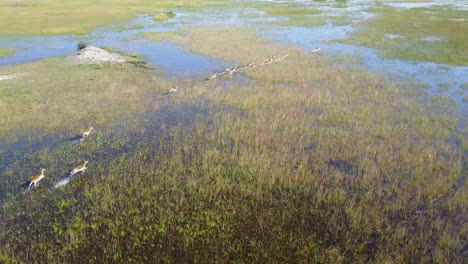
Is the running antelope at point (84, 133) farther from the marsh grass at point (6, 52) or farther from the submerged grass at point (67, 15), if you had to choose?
the submerged grass at point (67, 15)

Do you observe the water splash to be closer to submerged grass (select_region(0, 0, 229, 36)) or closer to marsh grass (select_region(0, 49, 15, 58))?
marsh grass (select_region(0, 49, 15, 58))

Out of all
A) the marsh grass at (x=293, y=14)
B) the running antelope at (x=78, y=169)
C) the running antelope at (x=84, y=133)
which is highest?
the marsh grass at (x=293, y=14)

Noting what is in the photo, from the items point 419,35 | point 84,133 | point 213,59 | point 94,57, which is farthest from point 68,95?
point 419,35

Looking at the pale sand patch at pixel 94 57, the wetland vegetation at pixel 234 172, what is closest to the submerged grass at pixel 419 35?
the wetland vegetation at pixel 234 172

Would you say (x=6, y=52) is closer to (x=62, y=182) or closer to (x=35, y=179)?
(x=35, y=179)

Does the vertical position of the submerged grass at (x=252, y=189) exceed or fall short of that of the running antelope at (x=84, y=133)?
it falls short

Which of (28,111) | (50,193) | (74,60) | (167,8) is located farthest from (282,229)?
(167,8)
